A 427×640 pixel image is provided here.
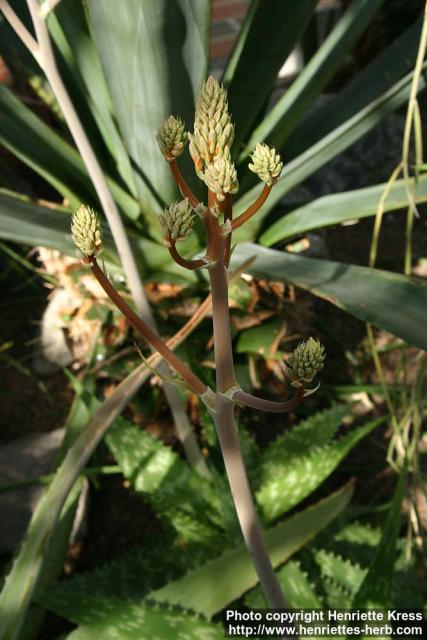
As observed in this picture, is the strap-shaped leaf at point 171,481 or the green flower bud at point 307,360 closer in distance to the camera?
the green flower bud at point 307,360

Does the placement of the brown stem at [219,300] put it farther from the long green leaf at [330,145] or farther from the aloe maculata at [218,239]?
the long green leaf at [330,145]

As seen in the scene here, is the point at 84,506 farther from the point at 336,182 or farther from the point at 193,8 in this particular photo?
the point at 336,182

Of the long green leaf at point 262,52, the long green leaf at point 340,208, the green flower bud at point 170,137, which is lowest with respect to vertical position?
the green flower bud at point 170,137

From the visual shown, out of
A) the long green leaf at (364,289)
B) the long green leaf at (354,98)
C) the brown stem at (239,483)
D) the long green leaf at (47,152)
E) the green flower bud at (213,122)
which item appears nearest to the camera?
the green flower bud at (213,122)

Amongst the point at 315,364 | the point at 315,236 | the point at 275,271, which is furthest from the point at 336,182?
the point at 315,364

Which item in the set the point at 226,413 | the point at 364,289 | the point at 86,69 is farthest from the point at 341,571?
the point at 86,69

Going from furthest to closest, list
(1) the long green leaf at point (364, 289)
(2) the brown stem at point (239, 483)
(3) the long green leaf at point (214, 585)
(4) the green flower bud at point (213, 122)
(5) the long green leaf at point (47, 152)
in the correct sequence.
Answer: (5) the long green leaf at point (47, 152), (3) the long green leaf at point (214, 585), (1) the long green leaf at point (364, 289), (2) the brown stem at point (239, 483), (4) the green flower bud at point (213, 122)

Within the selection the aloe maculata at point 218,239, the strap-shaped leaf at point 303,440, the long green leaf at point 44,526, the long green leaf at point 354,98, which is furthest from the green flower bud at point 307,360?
the long green leaf at point 354,98
